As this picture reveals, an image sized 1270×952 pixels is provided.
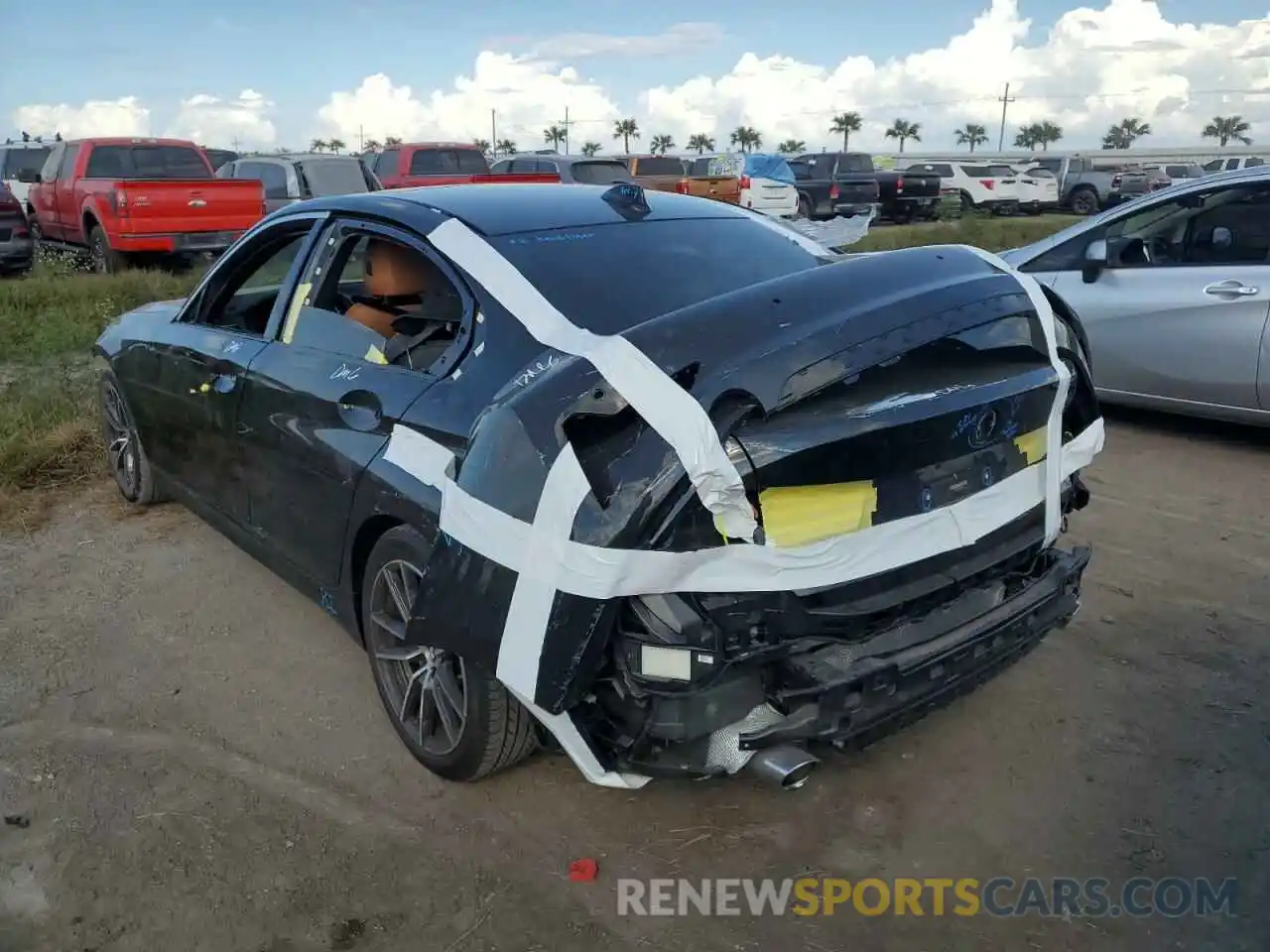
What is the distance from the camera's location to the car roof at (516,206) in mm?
3508

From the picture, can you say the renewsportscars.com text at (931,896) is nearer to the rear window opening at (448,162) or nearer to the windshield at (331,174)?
the windshield at (331,174)

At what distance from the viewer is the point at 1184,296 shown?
6.34 meters

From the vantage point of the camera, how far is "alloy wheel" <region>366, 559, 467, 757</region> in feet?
10.3

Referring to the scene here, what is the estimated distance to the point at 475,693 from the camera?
2.98 m

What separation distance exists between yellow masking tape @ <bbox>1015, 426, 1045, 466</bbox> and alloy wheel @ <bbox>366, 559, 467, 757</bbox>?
67.0 inches

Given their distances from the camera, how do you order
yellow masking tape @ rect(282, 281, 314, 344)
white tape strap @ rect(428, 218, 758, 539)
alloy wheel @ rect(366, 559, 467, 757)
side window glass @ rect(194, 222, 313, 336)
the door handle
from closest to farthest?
white tape strap @ rect(428, 218, 758, 539) → alloy wheel @ rect(366, 559, 467, 757) → yellow masking tape @ rect(282, 281, 314, 344) → side window glass @ rect(194, 222, 313, 336) → the door handle

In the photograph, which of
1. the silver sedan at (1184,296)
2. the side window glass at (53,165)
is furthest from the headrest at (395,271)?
the side window glass at (53,165)

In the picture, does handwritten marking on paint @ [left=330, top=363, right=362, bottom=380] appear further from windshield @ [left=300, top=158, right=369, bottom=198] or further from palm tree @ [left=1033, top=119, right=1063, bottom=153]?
palm tree @ [left=1033, top=119, right=1063, bottom=153]

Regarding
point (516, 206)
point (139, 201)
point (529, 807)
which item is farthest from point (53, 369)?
point (529, 807)

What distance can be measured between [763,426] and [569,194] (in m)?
1.79

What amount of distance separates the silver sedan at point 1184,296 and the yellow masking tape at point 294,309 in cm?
407

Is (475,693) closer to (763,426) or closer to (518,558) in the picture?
(518,558)

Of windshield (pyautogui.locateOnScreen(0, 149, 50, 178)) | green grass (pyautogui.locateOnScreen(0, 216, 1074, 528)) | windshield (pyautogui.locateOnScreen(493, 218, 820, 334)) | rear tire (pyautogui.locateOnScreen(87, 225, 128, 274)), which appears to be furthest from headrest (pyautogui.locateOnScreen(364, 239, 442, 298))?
windshield (pyautogui.locateOnScreen(0, 149, 50, 178))

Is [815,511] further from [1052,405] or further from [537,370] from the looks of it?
[1052,405]
